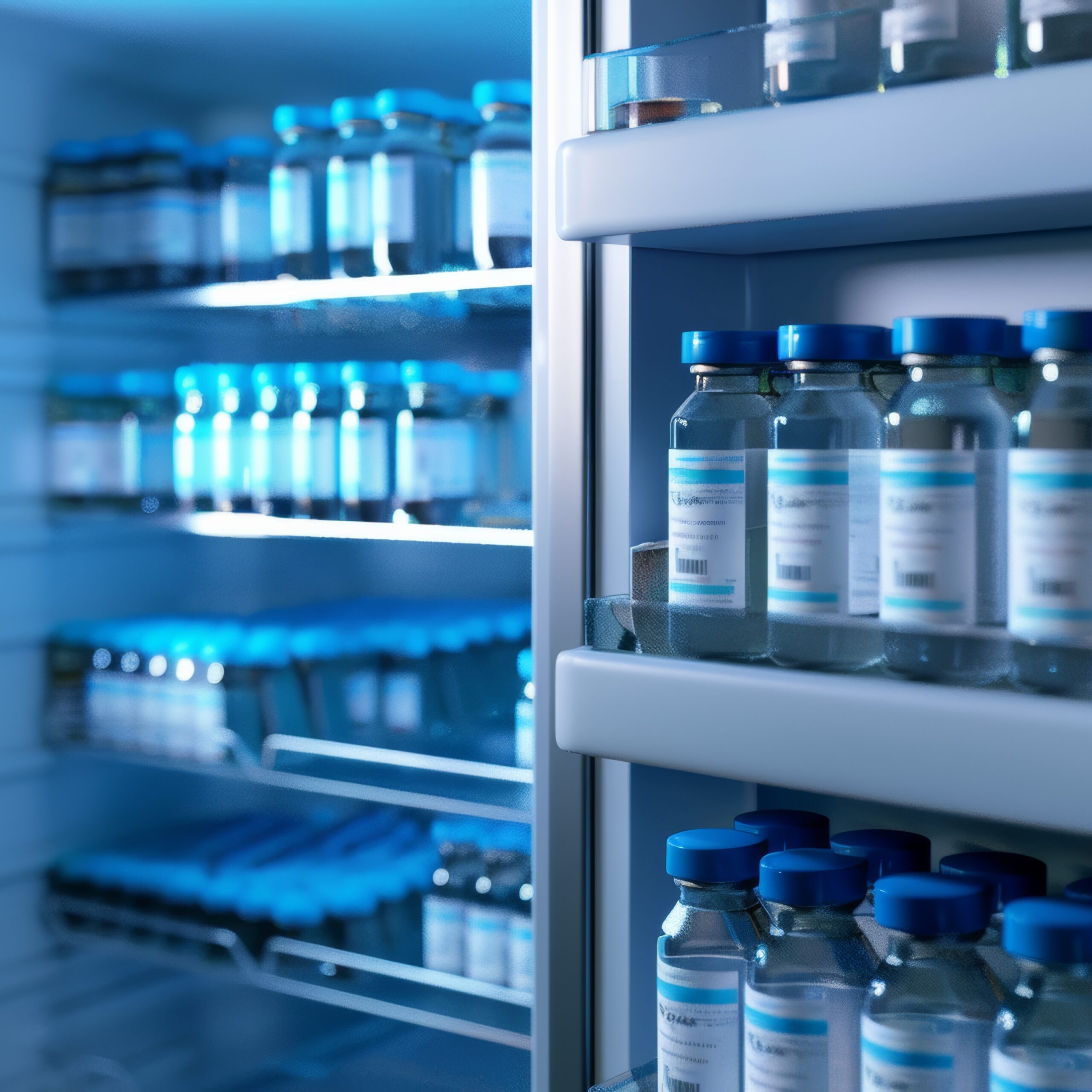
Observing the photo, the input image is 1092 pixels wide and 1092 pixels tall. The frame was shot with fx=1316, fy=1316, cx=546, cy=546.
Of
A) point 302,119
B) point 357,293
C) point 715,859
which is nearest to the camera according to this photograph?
point 715,859

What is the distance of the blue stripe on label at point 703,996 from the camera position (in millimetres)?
1010

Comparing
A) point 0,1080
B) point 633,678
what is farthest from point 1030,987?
point 0,1080

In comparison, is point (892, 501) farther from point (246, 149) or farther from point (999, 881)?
point (246, 149)

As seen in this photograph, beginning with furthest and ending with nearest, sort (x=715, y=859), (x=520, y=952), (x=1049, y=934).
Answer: (x=520, y=952) → (x=715, y=859) → (x=1049, y=934)

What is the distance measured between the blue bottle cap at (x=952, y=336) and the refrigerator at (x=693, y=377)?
0.08 m

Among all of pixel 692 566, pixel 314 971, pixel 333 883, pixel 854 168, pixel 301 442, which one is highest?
pixel 854 168

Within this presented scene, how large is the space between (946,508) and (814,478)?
11 centimetres

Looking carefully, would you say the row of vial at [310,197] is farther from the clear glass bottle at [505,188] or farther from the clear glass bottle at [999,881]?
the clear glass bottle at [999,881]

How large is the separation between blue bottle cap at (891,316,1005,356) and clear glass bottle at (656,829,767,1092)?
41cm

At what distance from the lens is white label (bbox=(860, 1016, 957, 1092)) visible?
868mm

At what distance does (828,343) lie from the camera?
993mm

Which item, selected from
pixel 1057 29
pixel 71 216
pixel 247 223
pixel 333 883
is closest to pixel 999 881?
pixel 1057 29

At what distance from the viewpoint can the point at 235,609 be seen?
7.03 feet

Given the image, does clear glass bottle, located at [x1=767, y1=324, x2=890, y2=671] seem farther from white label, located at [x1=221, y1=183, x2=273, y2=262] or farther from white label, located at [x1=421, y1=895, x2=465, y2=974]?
white label, located at [x1=221, y1=183, x2=273, y2=262]
